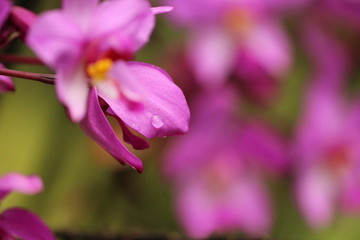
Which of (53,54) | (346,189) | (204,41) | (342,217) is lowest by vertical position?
(342,217)

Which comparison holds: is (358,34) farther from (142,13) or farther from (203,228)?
(142,13)

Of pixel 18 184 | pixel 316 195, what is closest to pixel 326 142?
pixel 316 195

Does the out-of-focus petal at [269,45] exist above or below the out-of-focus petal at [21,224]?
below

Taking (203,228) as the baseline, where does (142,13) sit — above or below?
above

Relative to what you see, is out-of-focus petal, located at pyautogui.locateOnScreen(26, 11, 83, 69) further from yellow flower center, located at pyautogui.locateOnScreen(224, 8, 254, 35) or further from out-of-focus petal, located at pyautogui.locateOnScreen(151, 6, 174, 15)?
yellow flower center, located at pyautogui.locateOnScreen(224, 8, 254, 35)

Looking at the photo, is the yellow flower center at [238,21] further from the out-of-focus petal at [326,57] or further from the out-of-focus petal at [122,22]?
the out-of-focus petal at [122,22]

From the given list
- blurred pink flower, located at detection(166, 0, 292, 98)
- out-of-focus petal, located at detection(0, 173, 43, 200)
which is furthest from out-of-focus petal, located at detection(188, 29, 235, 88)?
out-of-focus petal, located at detection(0, 173, 43, 200)

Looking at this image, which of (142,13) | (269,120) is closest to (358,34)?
(269,120)

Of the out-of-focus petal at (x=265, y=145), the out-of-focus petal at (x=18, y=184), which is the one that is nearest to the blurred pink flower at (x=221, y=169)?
the out-of-focus petal at (x=265, y=145)

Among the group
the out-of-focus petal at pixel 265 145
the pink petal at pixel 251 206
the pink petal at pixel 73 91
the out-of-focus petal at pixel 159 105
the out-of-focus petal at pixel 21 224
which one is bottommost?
the pink petal at pixel 251 206
